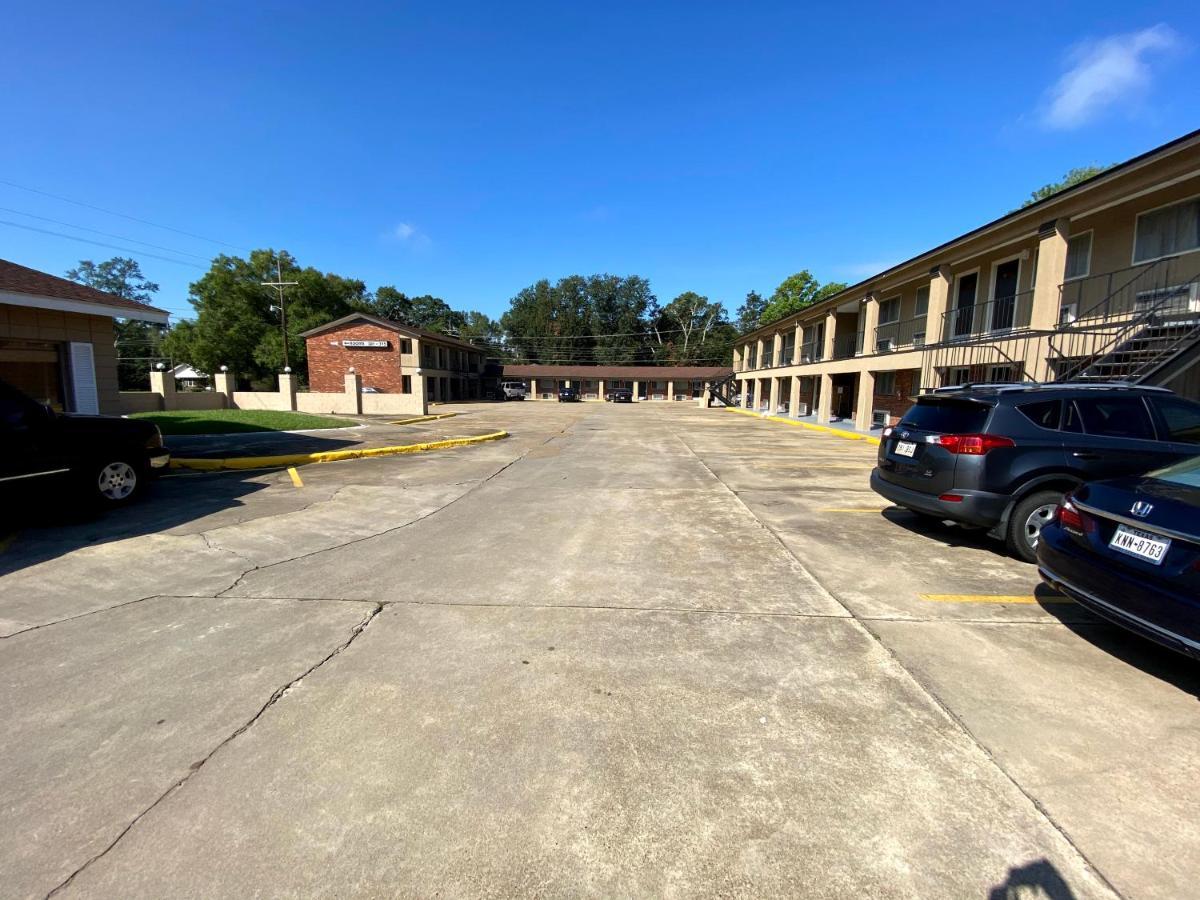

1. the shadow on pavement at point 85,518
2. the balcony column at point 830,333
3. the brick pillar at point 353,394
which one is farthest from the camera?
the brick pillar at point 353,394

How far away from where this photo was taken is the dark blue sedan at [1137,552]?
10.7 feet

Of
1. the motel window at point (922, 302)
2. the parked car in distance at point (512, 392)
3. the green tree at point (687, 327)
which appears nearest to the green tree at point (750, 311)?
the green tree at point (687, 327)

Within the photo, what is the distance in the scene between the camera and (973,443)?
5945 millimetres

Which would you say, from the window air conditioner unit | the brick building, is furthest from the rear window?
the brick building

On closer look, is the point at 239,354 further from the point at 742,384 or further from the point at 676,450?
the point at 676,450

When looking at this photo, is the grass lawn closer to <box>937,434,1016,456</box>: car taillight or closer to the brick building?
<box>937,434,1016,456</box>: car taillight

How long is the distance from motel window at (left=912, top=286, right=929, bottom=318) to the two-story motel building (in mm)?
57

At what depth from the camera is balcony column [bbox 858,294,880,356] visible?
2186 cm

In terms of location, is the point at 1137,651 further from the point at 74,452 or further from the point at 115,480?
the point at 115,480

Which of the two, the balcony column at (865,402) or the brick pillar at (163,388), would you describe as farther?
the brick pillar at (163,388)

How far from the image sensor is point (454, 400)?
5475 cm

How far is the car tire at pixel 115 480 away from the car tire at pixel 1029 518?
35.3 feet

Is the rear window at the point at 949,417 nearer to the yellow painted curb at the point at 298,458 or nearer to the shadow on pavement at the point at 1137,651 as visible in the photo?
the shadow on pavement at the point at 1137,651

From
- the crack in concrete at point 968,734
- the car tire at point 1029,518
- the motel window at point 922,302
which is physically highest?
the motel window at point 922,302
